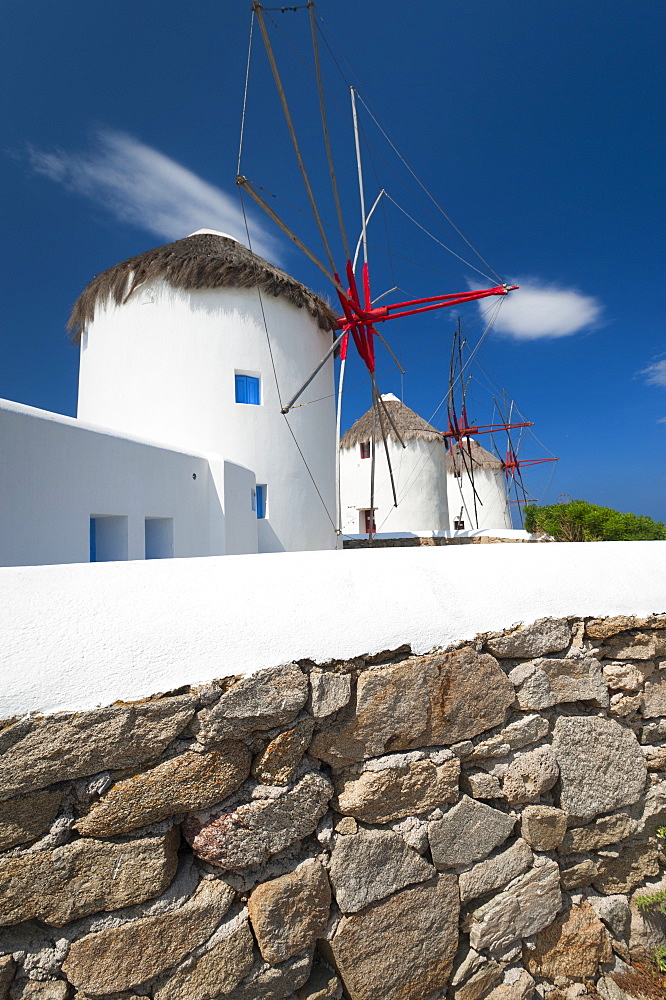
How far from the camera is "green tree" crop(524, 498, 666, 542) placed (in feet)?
23.2

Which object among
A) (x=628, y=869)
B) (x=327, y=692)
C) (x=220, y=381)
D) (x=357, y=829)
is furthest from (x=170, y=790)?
(x=220, y=381)

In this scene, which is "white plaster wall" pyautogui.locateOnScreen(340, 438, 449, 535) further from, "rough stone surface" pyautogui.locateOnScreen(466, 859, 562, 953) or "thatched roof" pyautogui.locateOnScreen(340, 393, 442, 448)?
"rough stone surface" pyautogui.locateOnScreen(466, 859, 562, 953)

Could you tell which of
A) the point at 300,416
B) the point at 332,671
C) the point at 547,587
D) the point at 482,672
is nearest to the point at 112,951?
the point at 332,671

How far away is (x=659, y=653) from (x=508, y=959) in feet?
4.67

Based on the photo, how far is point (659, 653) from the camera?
2410mm

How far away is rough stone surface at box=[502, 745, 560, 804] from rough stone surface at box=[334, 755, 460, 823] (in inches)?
10.3

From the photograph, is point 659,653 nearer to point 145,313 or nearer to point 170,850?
point 170,850

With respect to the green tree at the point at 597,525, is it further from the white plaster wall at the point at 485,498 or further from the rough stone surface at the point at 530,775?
the white plaster wall at the point at 485,498

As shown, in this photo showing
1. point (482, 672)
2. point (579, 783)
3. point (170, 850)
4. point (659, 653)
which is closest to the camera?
point (170, 850)

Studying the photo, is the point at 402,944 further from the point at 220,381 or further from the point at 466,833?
the point at 220,381

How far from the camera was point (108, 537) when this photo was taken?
182 inches

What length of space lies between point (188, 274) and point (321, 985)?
7762 mm

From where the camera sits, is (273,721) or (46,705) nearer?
(46,705)

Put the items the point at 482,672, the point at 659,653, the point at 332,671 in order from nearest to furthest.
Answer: the point at 332,671, the point at 482,672, the point at 659,653
